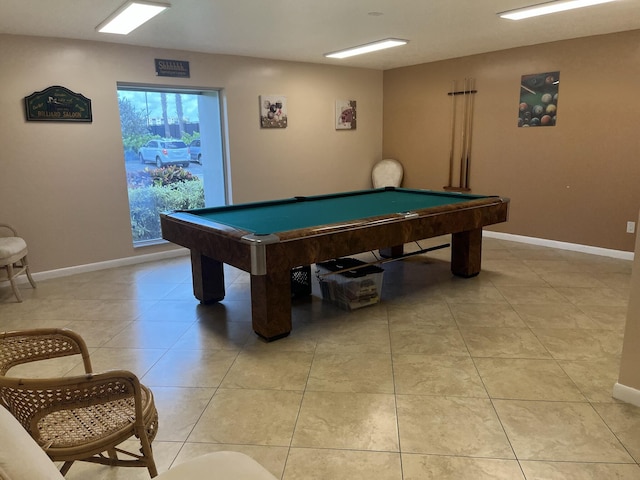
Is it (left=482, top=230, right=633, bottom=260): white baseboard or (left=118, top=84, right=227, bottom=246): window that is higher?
(left=118, top=84, right=227, bottom=246): window

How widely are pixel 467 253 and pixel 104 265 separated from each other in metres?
3.84

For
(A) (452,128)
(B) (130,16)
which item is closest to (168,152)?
(B) (130,16)

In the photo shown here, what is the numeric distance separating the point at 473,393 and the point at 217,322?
6.32 ft

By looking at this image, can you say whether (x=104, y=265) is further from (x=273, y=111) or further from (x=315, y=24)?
(x=315, y=24)

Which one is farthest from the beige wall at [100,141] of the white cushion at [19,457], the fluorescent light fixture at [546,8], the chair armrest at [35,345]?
the white cushion at [19,457]

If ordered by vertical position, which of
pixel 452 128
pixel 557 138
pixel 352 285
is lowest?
pixel 352 285

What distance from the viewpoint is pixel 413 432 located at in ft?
7.15

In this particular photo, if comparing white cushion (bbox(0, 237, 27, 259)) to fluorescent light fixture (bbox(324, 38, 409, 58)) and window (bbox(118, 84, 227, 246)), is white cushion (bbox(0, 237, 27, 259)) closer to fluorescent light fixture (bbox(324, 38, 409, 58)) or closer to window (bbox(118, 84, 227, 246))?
window (bbox(118, 84, 227, 246))

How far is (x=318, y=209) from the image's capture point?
4.02 metres

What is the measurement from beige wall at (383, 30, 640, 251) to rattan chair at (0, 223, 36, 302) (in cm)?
515

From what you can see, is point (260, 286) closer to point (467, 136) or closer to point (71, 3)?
point (71, 3)

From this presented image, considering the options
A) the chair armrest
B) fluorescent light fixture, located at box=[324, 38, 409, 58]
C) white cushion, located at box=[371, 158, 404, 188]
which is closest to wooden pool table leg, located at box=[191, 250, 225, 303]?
the chair armrest

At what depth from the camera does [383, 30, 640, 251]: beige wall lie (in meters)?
4.89

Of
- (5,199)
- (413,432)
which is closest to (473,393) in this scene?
(413,432)
